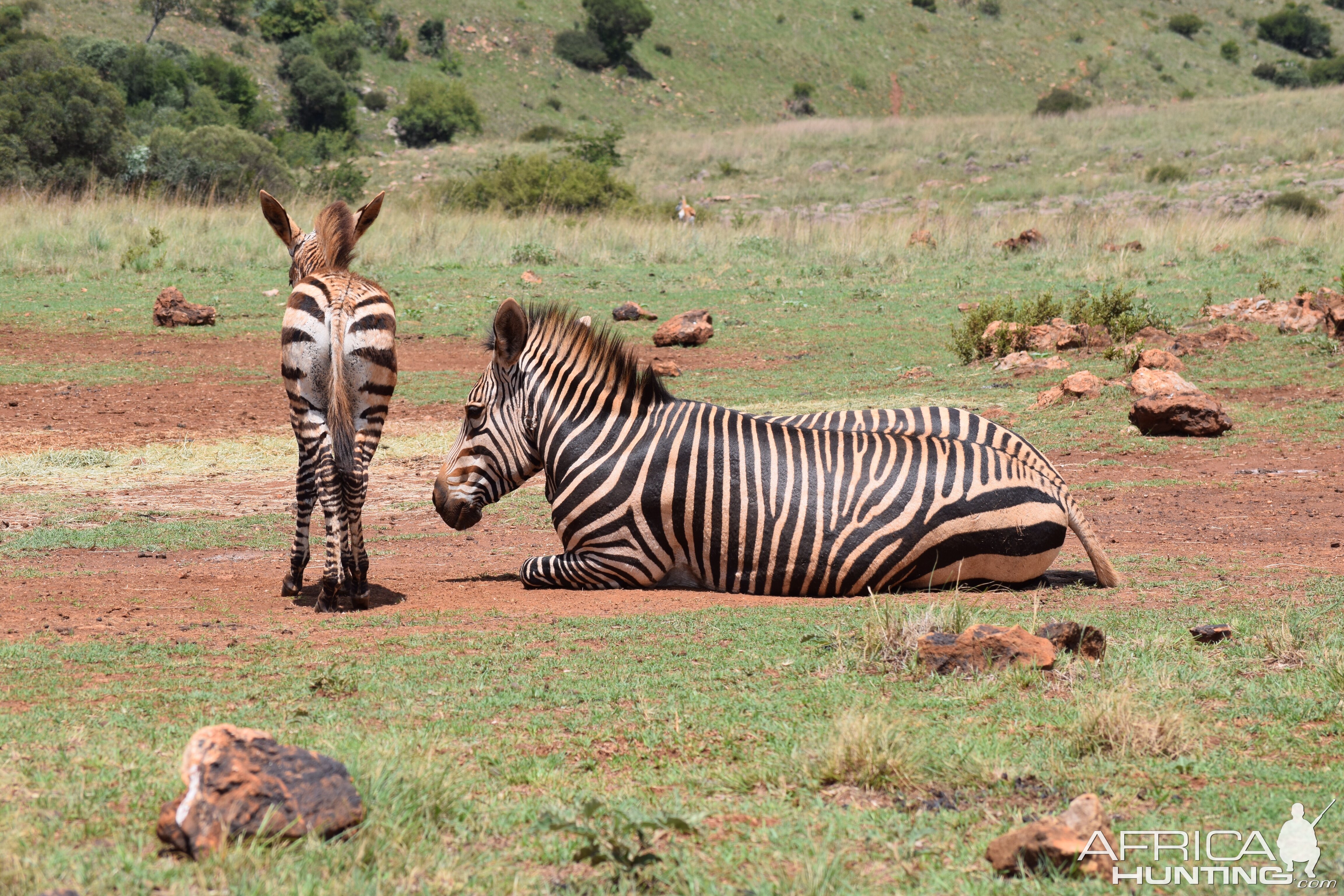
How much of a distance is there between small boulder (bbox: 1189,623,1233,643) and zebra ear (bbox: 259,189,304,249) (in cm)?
557

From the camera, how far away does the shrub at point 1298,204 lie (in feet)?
95.6

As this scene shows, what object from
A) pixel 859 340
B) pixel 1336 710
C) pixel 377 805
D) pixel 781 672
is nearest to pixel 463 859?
pixel 377 805

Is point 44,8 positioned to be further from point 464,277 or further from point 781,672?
point 781,672

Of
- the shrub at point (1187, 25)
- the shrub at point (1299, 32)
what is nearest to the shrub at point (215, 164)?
the shrub at point (1187, 25)

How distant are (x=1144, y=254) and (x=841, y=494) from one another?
729 inches

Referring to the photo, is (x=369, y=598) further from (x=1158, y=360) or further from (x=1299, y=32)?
(x=1299, y=32)

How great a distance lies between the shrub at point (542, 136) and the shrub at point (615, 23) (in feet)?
50.4

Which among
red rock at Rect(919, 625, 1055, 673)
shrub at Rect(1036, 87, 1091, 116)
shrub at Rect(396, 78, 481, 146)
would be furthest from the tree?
red rock at Rect(919, 625, 1055, 673)

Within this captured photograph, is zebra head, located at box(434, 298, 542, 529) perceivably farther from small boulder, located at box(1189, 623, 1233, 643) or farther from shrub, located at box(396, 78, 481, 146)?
shrub, located at box(396, 78, 481, 146)

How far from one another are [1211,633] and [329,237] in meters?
5.28

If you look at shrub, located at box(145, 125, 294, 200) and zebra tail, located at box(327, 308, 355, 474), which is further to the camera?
shrub, located at box(145, 125, 294, 200)

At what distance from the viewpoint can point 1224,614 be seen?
6453 mm

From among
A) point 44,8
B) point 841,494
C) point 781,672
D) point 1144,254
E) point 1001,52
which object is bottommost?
point 781,672

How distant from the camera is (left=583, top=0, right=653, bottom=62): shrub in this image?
219ft
